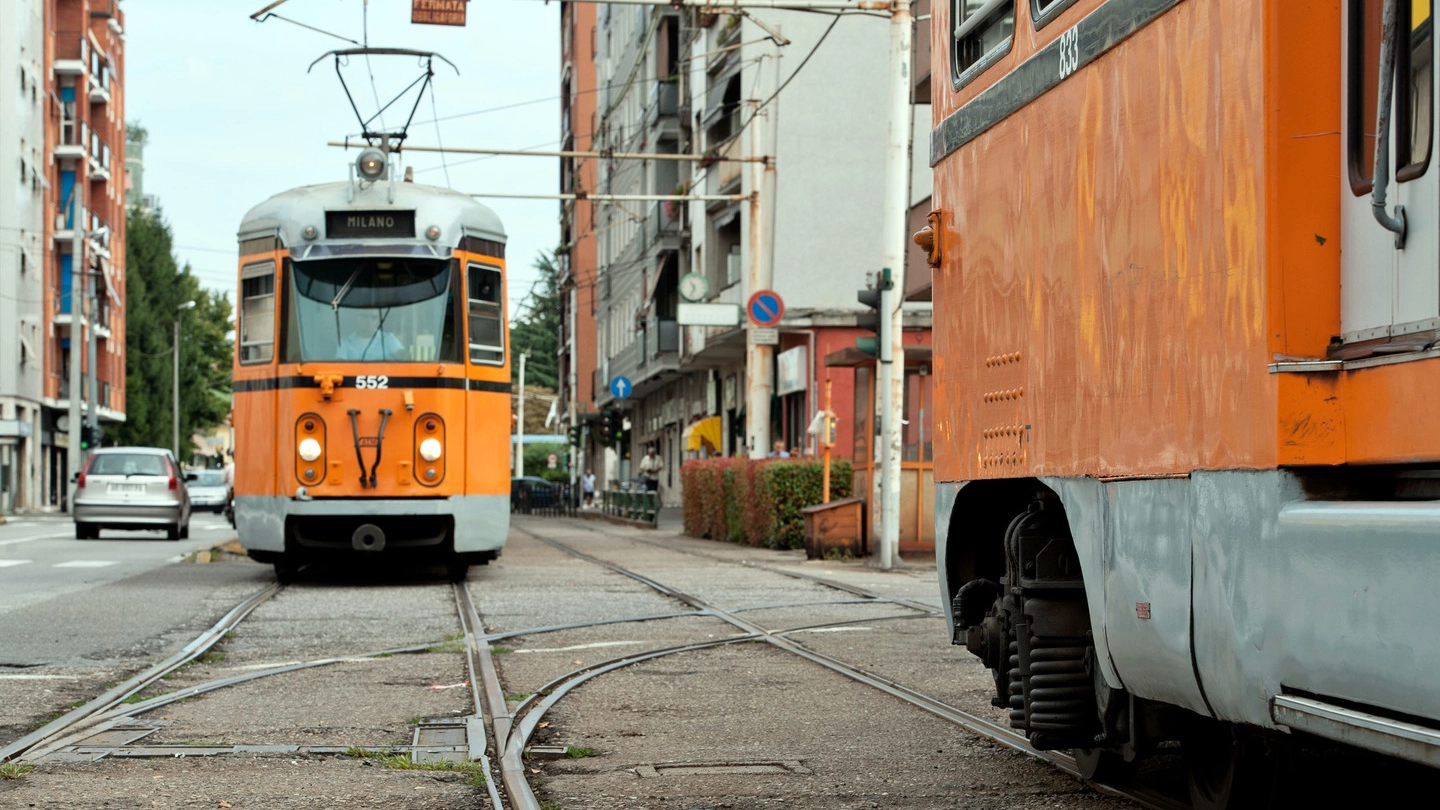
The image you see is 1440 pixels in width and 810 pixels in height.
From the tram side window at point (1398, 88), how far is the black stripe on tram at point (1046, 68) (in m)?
0.80

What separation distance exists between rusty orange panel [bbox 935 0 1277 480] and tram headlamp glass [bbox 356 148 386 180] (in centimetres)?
1179

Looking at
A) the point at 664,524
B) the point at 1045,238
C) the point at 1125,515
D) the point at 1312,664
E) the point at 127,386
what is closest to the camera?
the point at 1312,664

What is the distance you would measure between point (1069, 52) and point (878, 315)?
15735mm

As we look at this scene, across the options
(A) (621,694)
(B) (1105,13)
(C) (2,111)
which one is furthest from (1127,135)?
(C) (2,111)

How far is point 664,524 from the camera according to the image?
44125 millimetres

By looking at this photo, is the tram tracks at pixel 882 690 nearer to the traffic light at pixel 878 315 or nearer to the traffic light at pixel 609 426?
the traffic light at pixel 878 315

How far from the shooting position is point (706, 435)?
147 ft

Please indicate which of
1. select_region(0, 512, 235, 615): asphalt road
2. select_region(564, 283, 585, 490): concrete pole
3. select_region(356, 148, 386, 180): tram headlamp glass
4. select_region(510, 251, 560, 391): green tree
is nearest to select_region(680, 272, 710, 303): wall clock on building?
select_region(0, 512, 235, 615): asphalt road

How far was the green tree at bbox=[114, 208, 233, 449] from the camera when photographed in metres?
87.9

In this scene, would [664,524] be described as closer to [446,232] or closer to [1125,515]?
[446,232]

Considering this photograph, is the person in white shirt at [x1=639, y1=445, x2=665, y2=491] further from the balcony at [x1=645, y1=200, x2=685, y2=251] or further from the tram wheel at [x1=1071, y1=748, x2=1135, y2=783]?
the tram wheel at [x1=1071, y1=748, x2=1135, y2=783]

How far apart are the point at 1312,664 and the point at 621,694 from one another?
6.27 metres

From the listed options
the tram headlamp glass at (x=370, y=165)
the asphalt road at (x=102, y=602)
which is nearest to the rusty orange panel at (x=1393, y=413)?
the asphalt road at (x=102, y=602)

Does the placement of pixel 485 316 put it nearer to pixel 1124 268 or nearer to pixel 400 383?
pixel 400 383
